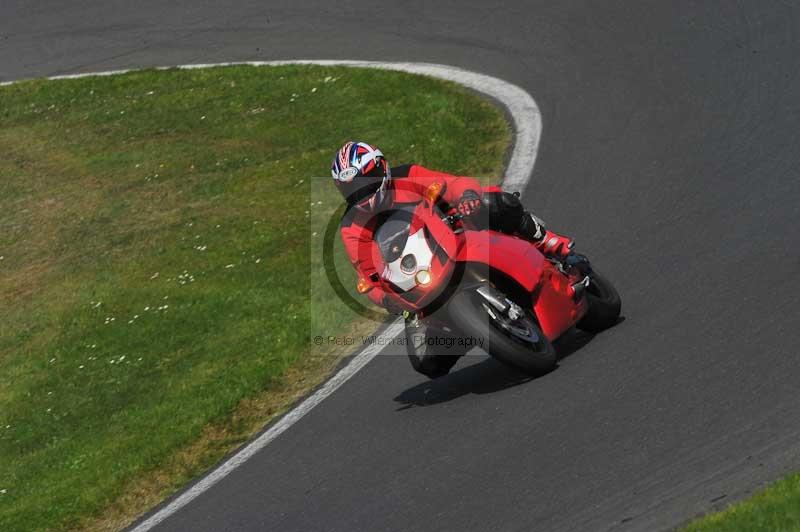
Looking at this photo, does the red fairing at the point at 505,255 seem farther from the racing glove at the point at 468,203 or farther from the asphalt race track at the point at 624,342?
the asphalt race track at the point at 624,342

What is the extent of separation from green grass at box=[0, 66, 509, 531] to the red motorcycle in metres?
2.05

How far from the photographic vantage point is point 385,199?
7996 mm

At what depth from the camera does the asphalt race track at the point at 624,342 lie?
6.41m

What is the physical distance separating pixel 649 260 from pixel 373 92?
6569 millimetres

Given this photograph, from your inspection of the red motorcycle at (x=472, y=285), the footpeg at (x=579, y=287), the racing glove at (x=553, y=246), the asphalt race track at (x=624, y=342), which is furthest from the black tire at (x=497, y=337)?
the racing glove at (x=553, y=246)

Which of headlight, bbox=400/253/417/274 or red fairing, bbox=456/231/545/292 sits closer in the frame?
headlight, bbox=400/253/417/274

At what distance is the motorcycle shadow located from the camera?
8320mm

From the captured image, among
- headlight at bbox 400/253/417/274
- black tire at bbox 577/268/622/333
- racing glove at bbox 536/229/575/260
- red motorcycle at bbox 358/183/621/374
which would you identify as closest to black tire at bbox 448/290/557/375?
red motorcycle at bbox 358/183/621/374

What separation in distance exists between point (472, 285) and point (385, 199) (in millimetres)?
790

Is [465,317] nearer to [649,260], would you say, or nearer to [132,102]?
[649,260]

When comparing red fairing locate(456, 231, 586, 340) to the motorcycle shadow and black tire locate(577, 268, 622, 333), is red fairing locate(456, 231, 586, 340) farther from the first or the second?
the motorcycle shadow

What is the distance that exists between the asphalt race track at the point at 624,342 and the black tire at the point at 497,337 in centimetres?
17

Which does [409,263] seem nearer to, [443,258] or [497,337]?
[443,258]

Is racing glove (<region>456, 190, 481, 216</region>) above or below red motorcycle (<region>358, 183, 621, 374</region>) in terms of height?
above
